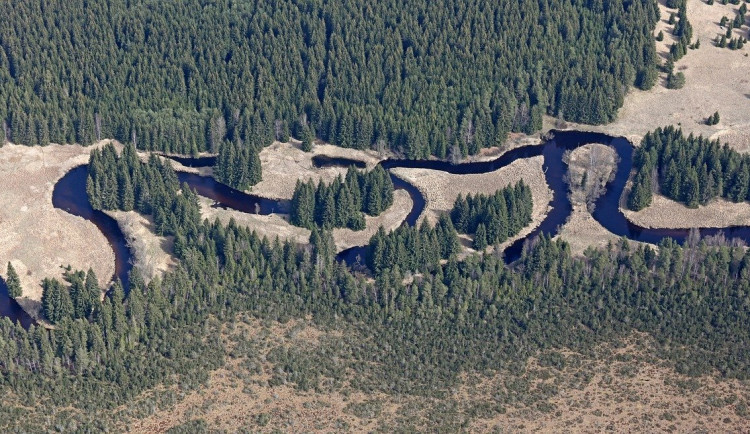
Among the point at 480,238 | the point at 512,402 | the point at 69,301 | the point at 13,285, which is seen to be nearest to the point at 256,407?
the point at 512,402

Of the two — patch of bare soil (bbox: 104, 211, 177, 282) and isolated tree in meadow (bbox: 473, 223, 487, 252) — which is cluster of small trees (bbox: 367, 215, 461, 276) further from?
patch of bare soil (bbox: 104, 211, 177, 282)

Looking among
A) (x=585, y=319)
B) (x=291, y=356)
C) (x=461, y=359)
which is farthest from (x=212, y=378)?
(x=585, y=319)

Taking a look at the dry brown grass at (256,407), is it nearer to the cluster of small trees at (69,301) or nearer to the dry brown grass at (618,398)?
the dry brown grass at (618,398)

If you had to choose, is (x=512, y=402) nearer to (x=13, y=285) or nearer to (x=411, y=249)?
(x=411, y=249)

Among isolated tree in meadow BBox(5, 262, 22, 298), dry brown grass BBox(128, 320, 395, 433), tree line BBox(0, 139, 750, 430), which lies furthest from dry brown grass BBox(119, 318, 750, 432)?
isolated tree in meadow BBox(5, 262, 22, 298)

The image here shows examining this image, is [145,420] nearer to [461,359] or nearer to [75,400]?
[75,400]

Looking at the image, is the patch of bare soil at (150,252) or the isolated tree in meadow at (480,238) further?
the isolated tree in meadow at (480,238)

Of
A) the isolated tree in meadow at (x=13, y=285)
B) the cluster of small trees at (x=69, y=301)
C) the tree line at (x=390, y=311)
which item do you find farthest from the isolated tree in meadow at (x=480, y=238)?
the isolated tree in meadow at (x=13, y=285)

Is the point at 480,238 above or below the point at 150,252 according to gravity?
above

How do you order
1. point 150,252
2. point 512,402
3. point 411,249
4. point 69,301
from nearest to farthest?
1. point 512,402
2. point 69,301
3. point 411,249
4. point 150,252
